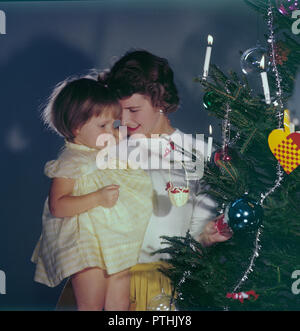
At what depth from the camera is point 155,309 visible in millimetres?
1593

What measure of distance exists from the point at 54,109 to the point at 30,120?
0.12 meters

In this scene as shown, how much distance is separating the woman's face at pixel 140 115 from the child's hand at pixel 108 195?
0.24 meters

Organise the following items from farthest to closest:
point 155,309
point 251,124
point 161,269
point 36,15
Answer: point 36,15, point 161,269, point 155,309, point 251,124

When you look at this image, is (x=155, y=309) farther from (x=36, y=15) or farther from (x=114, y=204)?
(x=36, y=15)

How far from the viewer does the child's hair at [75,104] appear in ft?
5.56

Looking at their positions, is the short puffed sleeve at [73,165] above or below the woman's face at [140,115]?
below

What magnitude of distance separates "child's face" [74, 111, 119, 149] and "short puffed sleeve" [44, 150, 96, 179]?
53 millimetres

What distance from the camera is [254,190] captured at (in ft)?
4.93

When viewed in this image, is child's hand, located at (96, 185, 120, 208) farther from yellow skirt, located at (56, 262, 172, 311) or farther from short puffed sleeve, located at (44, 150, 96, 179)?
yellow skirt, located at (56, 262, 172, 311)

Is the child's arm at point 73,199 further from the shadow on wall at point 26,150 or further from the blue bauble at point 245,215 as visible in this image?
the blue bauble at point 245,215

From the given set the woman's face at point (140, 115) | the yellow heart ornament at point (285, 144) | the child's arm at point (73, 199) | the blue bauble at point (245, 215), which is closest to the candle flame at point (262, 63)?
the yellow heart ornament at point (285, 144)

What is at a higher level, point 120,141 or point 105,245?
point 120,141

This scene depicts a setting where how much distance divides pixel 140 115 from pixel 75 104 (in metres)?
0.26
